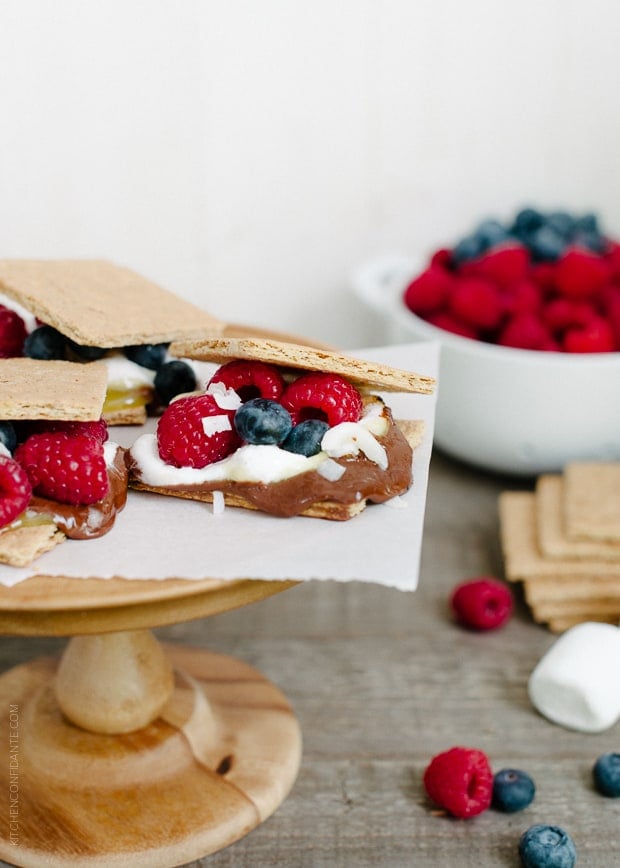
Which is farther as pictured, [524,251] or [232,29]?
[232,29]

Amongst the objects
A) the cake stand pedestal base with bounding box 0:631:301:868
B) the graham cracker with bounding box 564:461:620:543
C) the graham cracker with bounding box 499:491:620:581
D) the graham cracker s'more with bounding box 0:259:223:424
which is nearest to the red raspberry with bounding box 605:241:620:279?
the graham cracker with bounding box 564:461:620:543

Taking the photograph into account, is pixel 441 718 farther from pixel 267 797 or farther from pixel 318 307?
pixel 318 307

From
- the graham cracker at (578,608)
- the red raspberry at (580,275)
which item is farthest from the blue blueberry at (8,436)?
the red raspberry at (580,275)

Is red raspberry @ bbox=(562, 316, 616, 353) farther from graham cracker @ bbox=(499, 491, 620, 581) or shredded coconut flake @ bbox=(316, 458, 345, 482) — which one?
shredded coconut flake @ bbox=(316, 458, 345, 482)

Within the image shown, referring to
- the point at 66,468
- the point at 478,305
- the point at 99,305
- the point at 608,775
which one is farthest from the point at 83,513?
the point at 478,305

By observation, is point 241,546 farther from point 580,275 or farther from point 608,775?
point 580,275

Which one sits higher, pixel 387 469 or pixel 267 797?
pixel 387 469

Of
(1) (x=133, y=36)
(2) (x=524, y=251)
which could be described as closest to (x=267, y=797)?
(2) (x=524, y=251)
